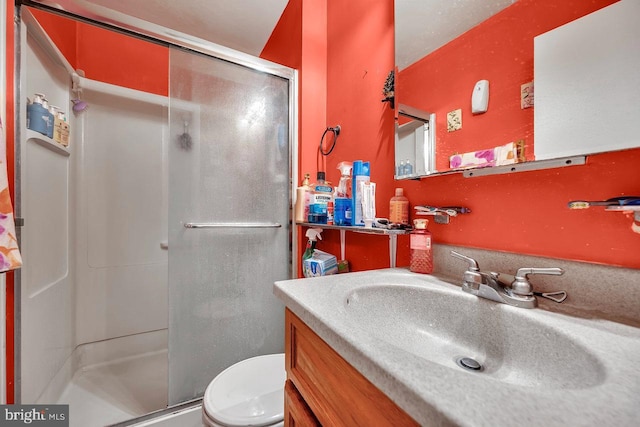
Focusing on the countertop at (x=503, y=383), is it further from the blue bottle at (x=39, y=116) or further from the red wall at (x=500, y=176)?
the blue bottle at (x=39, y=116)

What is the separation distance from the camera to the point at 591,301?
490 millimetres

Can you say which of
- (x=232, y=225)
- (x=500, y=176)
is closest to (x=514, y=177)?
(x=500, y=176)

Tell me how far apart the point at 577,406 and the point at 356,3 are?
150 centimetres

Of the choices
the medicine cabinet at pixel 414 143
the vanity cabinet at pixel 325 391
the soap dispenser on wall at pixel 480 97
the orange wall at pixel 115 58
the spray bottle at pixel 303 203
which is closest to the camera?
the vanity cabinet at pixel 325 391

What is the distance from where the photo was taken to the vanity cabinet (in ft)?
1.09

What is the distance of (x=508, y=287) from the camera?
22.2 inches

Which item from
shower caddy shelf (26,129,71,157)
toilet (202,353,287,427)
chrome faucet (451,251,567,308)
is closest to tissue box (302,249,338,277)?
toilet (202,353,287,427)

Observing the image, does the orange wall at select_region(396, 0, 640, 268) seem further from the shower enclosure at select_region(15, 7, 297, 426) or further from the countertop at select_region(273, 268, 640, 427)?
the shower enclosure at select_region(15, 7, 297, 426)

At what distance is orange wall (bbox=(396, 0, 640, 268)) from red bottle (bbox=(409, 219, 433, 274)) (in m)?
0.06

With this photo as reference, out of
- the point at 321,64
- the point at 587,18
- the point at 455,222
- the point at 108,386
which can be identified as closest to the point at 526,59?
the point at 587,18

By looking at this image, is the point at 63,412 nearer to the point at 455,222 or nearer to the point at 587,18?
the point at 455,222

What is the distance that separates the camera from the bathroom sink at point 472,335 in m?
0.39

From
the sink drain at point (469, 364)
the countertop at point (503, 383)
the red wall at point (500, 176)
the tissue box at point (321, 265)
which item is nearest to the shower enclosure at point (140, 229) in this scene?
the tissue box at point (321, 265)

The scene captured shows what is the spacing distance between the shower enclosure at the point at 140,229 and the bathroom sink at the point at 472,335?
0.85 m
